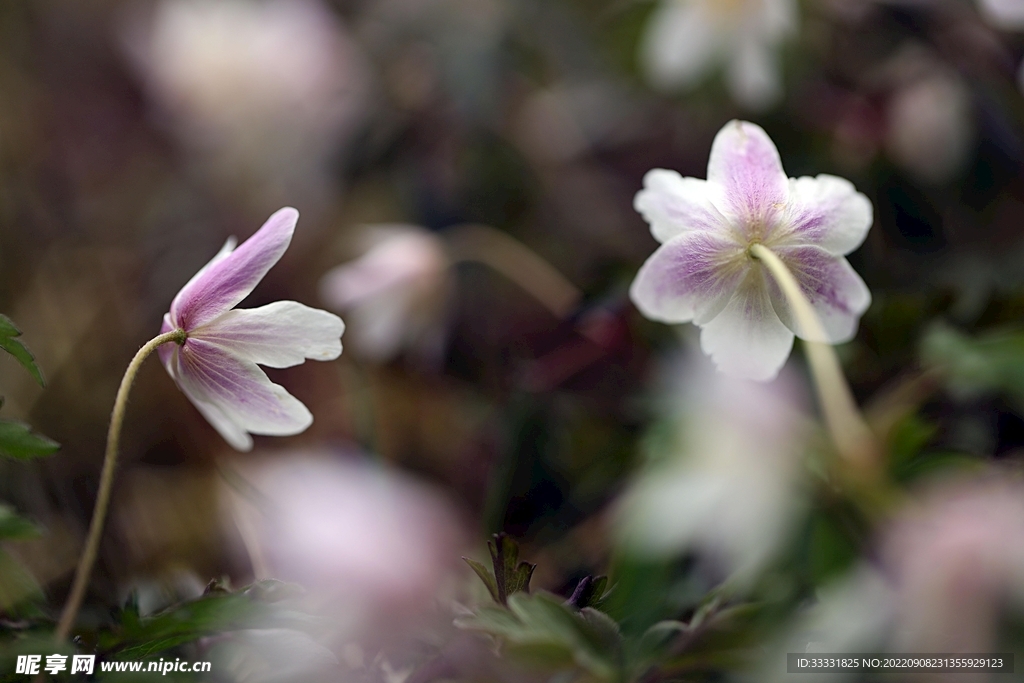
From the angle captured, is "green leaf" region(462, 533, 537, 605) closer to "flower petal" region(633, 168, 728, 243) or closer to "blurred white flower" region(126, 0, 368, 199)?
"flower petal" region(633, 168, 728, 243)

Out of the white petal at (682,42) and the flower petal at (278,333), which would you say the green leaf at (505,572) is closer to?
the flower petal at (278,333)

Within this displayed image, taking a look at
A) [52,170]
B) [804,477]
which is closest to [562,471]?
[804,477]

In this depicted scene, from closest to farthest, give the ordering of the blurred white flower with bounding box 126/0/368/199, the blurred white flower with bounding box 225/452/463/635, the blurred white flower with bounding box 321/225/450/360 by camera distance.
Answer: the blurred white flower with bounding box 225/452/463/635 → the blurred white flower with bounding box 321/225/450/360 → the blurred white flower with bounding box 126/0/368/199

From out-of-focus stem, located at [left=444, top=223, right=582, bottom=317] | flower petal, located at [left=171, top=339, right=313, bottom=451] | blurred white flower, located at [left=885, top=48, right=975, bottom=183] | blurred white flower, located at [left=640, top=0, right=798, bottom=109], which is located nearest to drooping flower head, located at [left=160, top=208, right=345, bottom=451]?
flower petal, located at [left=171, top=339, right=313, bottom=451]

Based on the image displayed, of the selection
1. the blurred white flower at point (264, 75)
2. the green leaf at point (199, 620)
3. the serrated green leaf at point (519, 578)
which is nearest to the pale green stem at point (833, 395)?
the serrated green leaf at point (519, 578)

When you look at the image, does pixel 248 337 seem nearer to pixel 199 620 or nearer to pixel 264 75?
pixel 199 620
